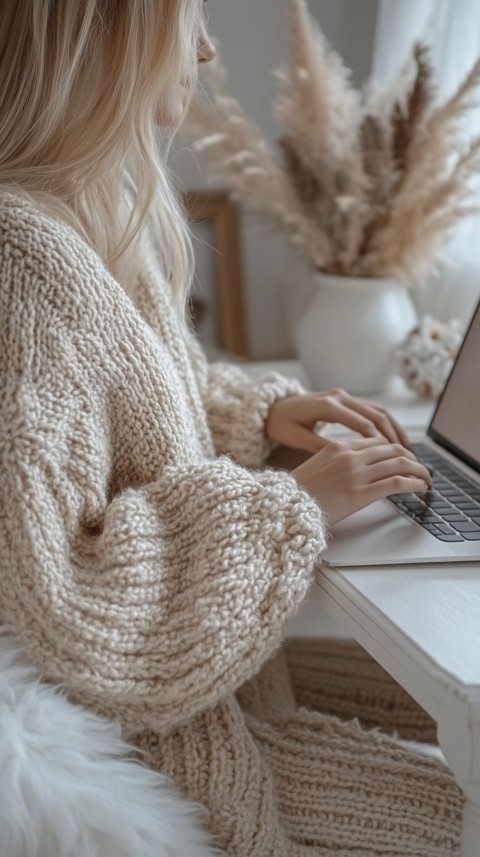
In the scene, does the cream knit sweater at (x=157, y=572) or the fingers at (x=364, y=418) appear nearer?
the cream knit sweater at (x=157, y=572)

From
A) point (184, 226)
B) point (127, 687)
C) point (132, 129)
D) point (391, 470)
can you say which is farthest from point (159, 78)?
point (127, 687)

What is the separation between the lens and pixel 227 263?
5.45 ft

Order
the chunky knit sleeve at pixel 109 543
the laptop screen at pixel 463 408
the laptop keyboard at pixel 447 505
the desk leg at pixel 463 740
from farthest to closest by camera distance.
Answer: the laptop screen at pixel 463 408 → the laptop keyboard at pixel 447 505 → the chunky knit sleeve at pixel 109 543 → the desk leg at pixel 463 740

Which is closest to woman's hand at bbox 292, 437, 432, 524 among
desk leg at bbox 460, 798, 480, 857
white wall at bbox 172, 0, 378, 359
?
desk leg at bbox 460, 798, 480, 857

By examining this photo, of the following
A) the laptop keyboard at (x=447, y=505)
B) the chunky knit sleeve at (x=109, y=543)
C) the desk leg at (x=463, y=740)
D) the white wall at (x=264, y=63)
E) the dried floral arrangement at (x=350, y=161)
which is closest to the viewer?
the desk leg at (x=463, y=740)

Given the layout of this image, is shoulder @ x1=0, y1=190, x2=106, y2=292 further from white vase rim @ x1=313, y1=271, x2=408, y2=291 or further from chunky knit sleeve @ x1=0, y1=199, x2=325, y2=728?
white vase rim @ x1=313, y1=271, x2=408, y2=291

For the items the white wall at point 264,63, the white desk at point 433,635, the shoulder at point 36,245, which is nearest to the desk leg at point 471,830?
the white desk at point 433,635

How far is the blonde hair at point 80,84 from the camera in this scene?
27.1 inches

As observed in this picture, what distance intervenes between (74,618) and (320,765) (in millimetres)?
251

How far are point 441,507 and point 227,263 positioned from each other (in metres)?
1.01

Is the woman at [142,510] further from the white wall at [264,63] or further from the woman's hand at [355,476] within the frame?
the white wall at [264,63]

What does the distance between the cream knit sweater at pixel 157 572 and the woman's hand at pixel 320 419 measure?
0.18m

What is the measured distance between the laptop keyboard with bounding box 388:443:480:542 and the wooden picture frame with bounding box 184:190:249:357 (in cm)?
89

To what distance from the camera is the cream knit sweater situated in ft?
2.00
